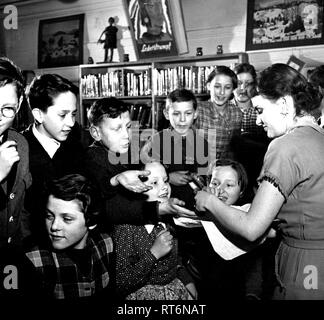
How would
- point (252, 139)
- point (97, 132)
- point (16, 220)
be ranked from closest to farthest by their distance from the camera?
point (16, 220), point (97, 132), point (252, 139)

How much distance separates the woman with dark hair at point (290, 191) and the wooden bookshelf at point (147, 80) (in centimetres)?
303

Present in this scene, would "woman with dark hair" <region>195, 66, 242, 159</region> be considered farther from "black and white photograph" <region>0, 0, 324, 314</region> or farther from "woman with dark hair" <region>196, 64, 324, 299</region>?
"woman with dark hair" <region>196, 64, 324, 299</region>

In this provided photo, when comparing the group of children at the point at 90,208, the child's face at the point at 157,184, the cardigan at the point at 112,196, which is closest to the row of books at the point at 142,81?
the group of children at the point at 90,208

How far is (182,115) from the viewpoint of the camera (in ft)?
9.97

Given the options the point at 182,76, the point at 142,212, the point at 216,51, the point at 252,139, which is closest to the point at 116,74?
the point at 182,76

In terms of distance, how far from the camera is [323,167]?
147 cm

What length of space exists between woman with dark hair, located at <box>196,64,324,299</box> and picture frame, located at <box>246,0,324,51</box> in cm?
306

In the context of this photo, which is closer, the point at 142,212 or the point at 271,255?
the point at 142,212

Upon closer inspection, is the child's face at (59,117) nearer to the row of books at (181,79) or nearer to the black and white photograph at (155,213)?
the black and white photograph at (155,213)

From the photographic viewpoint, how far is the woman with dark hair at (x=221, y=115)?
3508 millimetres

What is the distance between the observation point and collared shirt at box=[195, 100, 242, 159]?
3487 millimetres

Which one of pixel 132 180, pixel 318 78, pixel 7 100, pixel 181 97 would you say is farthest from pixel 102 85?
pixel 7 100

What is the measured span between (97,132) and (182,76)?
2858 mm
